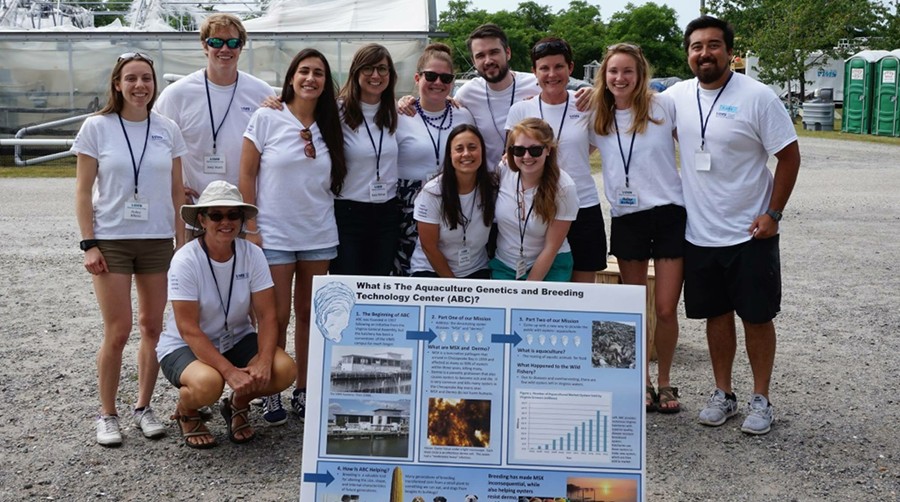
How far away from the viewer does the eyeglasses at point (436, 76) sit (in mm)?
5391

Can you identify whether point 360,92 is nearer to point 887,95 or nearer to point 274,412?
point 274,412

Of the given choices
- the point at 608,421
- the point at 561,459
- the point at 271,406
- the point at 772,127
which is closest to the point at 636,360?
the point at 608,421

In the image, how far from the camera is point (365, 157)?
5.28 meters

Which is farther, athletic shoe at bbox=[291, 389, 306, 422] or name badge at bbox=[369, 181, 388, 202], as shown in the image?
athletic shoe at bbox=[291, 389, 306, 422]

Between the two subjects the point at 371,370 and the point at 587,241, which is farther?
the point at 587,241

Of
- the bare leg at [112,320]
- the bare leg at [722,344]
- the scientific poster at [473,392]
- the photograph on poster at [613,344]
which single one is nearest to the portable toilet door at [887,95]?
the bare leg at [722,344]

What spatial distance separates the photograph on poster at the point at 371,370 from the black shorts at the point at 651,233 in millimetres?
1917

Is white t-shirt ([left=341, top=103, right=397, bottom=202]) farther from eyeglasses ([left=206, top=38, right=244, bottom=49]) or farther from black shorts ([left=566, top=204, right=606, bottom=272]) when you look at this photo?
black shorts ([left=566, top=204, right=606, bottom=272])

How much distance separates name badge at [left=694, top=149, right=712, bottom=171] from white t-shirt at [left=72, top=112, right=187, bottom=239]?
2.91m

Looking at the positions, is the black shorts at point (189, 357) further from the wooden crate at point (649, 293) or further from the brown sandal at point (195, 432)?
the wooden crate at point (649, 293)

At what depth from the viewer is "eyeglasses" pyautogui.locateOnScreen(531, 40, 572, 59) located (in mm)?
5344

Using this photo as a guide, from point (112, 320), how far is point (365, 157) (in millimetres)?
1648

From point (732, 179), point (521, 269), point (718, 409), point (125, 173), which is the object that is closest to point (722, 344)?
point (718, 409)

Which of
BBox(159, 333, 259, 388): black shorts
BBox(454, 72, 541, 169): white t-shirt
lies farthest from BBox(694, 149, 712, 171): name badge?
BBox(159, 333, 259, 388): black shorts
